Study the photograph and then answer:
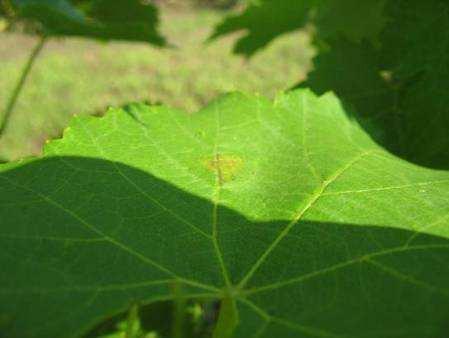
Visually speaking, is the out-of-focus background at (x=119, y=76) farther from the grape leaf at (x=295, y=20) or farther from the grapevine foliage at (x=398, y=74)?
the grapevine foliage at (x=398, y=74)

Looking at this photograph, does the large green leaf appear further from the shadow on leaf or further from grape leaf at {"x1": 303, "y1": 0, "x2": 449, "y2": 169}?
grape leaf at {"x1": 303, "y1": 0, "x2": 449, "y2": 169}

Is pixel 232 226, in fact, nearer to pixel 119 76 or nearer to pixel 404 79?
pixel 404 79

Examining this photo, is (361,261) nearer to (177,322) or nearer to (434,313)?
(434,313)

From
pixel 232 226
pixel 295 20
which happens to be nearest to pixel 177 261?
pixel 232 226

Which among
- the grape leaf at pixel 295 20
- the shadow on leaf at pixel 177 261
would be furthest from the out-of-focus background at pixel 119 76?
the shadow on leaf at pixel 177 261

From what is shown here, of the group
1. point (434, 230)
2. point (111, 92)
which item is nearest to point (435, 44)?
point (434, 230)

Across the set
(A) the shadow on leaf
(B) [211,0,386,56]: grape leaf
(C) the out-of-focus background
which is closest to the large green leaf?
(A) the shadow on leaf
